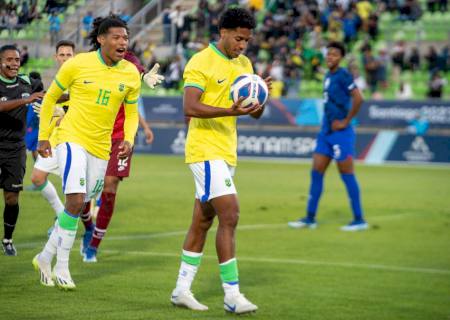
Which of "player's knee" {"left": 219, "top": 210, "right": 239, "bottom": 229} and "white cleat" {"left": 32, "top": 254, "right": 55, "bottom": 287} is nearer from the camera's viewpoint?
"player's knee" {"left": 219, "top": 210, "right": 239, "bottom": 229}

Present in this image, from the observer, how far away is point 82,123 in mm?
9016

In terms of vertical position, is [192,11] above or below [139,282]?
above

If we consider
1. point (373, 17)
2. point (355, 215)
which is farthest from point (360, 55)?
point (355, 215)

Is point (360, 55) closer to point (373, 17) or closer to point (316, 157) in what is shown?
point (373, 17)

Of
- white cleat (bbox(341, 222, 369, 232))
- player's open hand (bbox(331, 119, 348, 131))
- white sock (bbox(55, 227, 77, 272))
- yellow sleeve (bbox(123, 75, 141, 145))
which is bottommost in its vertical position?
white cleat (bbox(341, 222, 369, 232))

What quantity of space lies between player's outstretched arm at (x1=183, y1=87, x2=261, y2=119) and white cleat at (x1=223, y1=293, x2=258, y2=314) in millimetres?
1457

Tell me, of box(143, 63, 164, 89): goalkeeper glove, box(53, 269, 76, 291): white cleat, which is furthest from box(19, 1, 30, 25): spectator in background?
box(53, 269, 76, 291): white cleat

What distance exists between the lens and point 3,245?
10961mm

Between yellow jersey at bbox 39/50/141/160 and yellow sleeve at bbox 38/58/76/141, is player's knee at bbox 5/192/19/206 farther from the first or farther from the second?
yellow sleeve at bbox 38/58/76/141

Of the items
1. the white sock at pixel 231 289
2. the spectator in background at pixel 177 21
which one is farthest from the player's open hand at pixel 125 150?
the spectator in background at pixel 177 21

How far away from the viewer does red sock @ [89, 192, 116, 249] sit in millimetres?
10674

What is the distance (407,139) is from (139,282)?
21788mm

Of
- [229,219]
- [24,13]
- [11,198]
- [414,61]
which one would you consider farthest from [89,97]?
[414,61]

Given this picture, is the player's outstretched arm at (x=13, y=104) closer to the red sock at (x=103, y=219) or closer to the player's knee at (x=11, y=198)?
the player's knee at (x=11, y=198)
